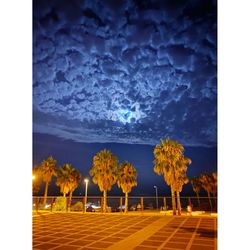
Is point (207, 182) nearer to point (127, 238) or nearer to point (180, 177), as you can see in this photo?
point (180, 177)

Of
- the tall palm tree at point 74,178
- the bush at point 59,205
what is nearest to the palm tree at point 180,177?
the bush at point 59,205

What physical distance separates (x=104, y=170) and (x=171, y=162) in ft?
12.0

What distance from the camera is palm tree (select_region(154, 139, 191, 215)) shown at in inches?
416

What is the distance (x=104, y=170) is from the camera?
43.1 ft

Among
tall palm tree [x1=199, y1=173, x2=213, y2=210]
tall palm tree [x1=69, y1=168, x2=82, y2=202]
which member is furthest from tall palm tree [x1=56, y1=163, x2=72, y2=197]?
tall palm tree [x1=199, y1=173, x2=213, y2=210]

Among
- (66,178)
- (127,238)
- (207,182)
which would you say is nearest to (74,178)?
(66,178)

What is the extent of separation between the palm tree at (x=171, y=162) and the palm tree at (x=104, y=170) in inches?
117

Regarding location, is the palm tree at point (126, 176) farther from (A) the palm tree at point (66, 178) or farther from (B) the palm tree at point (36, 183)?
(B) the palm tree at point (36, 183)

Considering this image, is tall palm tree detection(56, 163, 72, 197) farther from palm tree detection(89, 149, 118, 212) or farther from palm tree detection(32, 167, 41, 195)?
palm tree detection(89, 149, 118, 212)

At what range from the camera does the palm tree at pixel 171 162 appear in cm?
1057

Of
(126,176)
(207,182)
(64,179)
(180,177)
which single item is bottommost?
(207,182)
